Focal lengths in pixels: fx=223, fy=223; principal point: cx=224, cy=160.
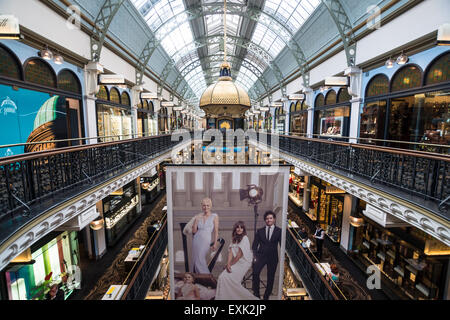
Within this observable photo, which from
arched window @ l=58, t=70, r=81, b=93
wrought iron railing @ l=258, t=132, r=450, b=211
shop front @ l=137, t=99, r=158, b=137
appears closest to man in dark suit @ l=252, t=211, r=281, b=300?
wrought iron railing @ l=258, t=132, r=450, b=211

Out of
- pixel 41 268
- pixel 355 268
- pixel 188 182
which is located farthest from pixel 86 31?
pixel 355 268

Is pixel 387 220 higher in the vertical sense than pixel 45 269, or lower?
higher

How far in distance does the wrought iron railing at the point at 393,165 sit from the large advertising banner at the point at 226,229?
1913mm

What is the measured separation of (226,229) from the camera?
6.02 meters

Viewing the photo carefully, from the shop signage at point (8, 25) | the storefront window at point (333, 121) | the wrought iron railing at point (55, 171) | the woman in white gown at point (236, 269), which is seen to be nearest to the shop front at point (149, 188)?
the wrought iron railing at point (55, 171)

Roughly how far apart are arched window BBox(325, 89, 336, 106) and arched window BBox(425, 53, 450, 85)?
5.18 m

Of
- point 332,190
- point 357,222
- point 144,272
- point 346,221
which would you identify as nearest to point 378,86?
point 332,190

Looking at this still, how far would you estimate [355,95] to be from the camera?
29.3ft

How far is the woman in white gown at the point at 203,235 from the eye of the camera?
5992mm

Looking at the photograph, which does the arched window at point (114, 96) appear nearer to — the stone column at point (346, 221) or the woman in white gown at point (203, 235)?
the woman in white gown at point (203, 235)

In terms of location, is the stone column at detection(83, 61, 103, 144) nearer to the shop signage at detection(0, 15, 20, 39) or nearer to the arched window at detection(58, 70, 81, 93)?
the arched window at detection(58, 70, 81, 93)

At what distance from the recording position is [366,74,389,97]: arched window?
25.4 ft

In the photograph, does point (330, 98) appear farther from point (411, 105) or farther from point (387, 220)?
point (387, 220)

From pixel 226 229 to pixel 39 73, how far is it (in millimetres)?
6906
